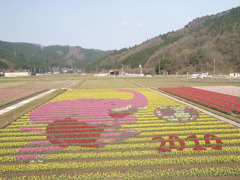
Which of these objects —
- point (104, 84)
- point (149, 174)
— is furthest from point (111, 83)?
point (149, 174)

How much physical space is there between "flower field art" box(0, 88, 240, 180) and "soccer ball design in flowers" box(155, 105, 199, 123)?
0.09 metres

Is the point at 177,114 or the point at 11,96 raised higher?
the point at 11,96

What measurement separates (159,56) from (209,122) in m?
148

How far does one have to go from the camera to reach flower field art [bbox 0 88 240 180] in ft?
29.8

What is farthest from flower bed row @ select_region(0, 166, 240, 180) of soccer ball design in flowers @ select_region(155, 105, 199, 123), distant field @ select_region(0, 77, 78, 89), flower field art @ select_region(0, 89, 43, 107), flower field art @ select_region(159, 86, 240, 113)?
distant field @ select_region(0, 77, 78, 89)

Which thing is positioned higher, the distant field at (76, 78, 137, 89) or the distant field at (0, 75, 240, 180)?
the distant field at (76, 78, 137, 89)

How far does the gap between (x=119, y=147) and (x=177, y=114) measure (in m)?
9.58

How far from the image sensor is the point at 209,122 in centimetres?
1614

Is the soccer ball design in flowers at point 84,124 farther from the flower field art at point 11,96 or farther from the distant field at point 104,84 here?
the distant field at point 104,84

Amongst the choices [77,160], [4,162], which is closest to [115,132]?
[77,160]

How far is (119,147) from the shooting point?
11.5 metres

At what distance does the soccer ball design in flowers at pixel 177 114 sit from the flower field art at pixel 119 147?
3.6 inches

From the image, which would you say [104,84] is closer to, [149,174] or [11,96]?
[11,96]

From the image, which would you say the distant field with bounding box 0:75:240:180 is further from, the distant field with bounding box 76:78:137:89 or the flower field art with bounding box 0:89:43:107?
the distant field with bounding box 76:78:137:89
